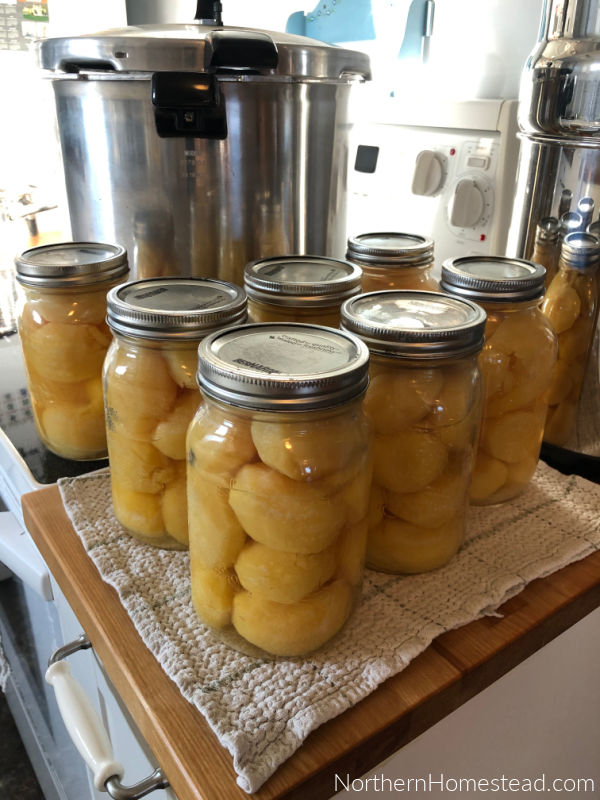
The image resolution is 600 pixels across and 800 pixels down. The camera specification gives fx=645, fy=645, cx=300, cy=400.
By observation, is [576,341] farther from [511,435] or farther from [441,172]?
[441,172]

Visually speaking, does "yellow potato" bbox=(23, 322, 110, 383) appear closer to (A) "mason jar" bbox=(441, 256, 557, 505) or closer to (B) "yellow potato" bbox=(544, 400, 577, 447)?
(A) "mason jar" bbox=(441, 256, 557, 505)

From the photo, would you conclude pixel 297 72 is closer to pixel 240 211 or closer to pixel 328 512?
pixel 240 211

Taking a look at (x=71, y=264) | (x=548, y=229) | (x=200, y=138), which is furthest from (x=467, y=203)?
(x=71, y=264)

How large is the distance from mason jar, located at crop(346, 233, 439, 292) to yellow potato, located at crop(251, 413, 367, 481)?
0.82 feet

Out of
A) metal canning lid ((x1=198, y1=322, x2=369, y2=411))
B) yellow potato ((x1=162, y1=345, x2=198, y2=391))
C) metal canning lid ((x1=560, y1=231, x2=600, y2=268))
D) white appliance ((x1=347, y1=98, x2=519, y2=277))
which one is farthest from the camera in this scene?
white appliance ((x1=347, y1=98, x2=519, y2=277))

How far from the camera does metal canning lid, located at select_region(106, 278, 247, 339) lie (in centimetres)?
40

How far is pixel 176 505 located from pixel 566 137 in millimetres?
409

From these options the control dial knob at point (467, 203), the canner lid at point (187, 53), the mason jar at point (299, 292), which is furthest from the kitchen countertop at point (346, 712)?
the control dial knob at point (467, 203)

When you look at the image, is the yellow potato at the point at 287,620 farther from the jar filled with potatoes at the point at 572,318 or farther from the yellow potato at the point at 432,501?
the jar filled with potatoes at the point at 572,318

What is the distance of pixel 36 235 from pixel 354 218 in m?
0.80

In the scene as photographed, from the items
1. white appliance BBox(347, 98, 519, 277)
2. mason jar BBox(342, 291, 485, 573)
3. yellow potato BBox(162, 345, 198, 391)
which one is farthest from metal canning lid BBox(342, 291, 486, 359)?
white appliance BBox(347, 98, 519, 277)

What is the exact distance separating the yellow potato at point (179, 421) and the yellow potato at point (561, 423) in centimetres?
33

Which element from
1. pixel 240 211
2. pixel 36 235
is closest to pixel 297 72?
pixel 240 211

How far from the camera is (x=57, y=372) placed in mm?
538
